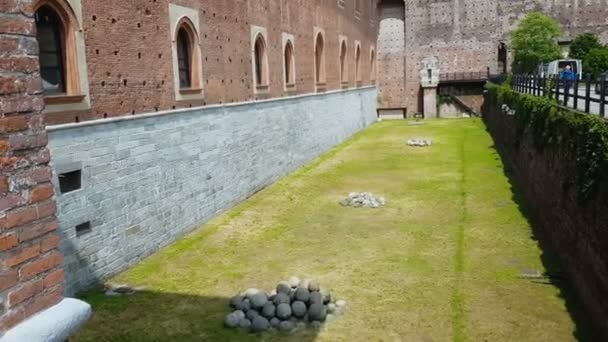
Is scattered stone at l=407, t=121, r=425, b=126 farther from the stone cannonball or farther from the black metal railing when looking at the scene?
the stone cannonball


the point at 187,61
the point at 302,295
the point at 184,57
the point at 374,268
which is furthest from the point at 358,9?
the point at 302,295

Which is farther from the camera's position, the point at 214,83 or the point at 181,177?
the point at 214,83

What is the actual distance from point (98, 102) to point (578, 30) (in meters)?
40.5

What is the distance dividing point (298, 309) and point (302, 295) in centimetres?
24

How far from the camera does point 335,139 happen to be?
27.8 metres

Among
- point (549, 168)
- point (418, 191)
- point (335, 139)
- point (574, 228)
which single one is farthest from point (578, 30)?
point (574, 228)

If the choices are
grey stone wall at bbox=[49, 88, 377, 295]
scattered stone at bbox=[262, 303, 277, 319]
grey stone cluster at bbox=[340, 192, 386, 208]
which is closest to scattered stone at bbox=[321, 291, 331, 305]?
scattered stone at bbox=[262, 303, 277, 319]

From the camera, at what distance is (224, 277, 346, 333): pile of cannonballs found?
785 cm

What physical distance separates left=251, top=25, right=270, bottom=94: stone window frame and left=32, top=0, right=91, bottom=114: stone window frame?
8.05 meters

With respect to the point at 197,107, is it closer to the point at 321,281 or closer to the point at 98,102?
the point at 98,102

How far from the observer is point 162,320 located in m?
8.25

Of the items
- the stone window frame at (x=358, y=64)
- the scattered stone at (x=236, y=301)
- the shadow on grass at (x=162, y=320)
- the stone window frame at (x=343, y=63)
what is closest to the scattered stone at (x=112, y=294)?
the shadow on grass at (x=162, y=320)

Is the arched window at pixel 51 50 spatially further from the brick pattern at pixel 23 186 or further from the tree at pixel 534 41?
the tree at pixel 534 41

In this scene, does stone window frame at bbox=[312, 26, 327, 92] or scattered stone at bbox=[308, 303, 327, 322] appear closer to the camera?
scattered stone at bbox=[308, 303, 327, 322]
